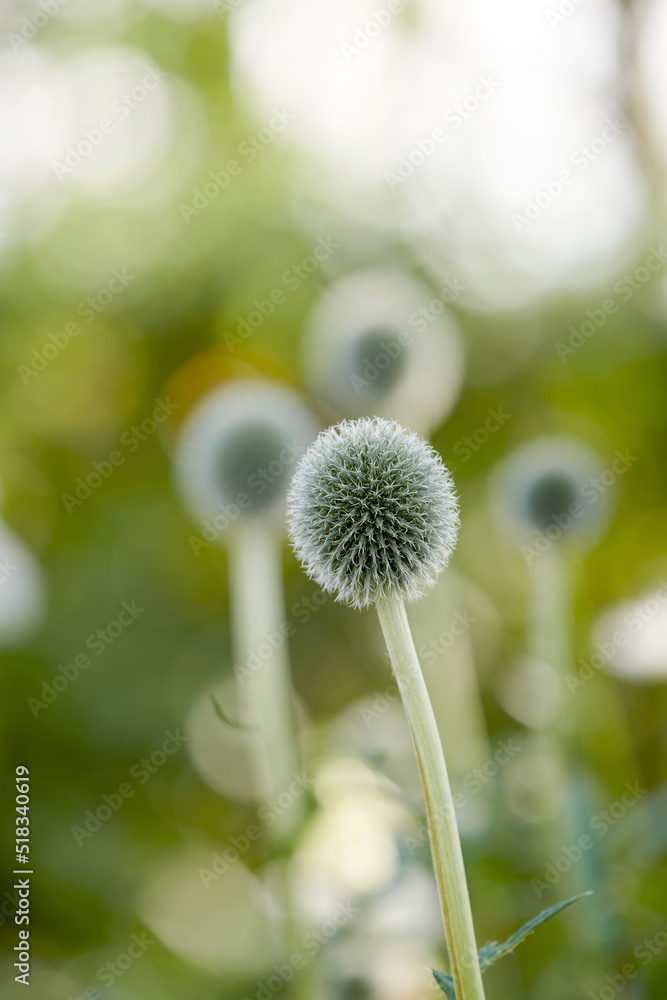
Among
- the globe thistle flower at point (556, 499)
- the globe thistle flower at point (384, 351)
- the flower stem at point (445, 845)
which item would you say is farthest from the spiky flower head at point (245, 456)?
the flower stem at point (445, 845)

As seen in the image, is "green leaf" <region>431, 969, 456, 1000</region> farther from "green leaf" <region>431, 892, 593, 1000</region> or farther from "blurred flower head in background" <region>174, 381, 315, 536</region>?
"blurred flower head in background" <region>174, 381, 315, 536</region>

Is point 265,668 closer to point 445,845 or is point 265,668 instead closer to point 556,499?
point 556,499

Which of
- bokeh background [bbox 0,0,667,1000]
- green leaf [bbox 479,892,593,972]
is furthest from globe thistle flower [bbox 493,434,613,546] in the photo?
green leaf [bbox 479,892,593,972]

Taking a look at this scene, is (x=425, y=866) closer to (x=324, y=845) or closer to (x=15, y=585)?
(x=324, y=845)

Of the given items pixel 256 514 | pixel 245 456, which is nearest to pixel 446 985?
pixel 256 514

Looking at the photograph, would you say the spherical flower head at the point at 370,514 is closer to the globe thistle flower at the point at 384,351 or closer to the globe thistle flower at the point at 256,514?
the globe thistle flower at the point at 256,514
